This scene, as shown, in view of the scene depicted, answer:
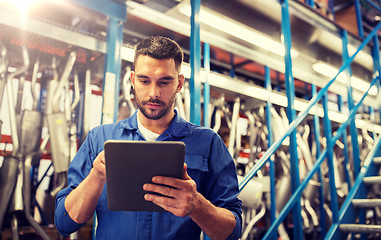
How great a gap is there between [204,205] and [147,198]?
22 cm

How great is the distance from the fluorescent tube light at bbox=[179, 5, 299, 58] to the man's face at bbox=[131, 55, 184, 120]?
148 centimetres

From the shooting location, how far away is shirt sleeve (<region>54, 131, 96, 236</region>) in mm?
1190

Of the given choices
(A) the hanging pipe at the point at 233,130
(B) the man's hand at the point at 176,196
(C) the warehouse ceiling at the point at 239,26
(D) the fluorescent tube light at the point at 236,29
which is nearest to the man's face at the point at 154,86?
(B) the man's hand at the point at 176,196

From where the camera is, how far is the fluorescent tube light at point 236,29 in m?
2.92

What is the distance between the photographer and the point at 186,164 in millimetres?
1214

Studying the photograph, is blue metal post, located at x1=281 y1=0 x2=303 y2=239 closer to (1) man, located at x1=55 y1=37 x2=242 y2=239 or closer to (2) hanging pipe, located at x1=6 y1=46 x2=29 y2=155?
(1) man, located at x1=55 y1=37 x2=242 y2=239

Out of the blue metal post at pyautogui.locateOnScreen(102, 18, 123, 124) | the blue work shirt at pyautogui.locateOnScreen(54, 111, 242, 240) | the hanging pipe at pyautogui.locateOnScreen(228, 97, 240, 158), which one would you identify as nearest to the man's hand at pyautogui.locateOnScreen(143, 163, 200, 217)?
the blue work shirt at pyautogui.locateOnScreen(54, 111, 242, 240)

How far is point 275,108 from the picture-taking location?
198 inches

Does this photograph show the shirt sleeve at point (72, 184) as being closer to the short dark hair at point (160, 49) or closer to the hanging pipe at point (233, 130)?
the short dark hair at point (160, 49)

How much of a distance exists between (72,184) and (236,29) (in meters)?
2.49

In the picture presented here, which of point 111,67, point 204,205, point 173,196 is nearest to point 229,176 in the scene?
point 204,205

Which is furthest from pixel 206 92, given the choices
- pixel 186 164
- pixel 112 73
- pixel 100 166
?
pixel 100 166

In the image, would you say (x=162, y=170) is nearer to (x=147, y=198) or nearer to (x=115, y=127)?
(x=147, y=198)

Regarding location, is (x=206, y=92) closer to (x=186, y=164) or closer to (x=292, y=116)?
(x=292, y=116)
